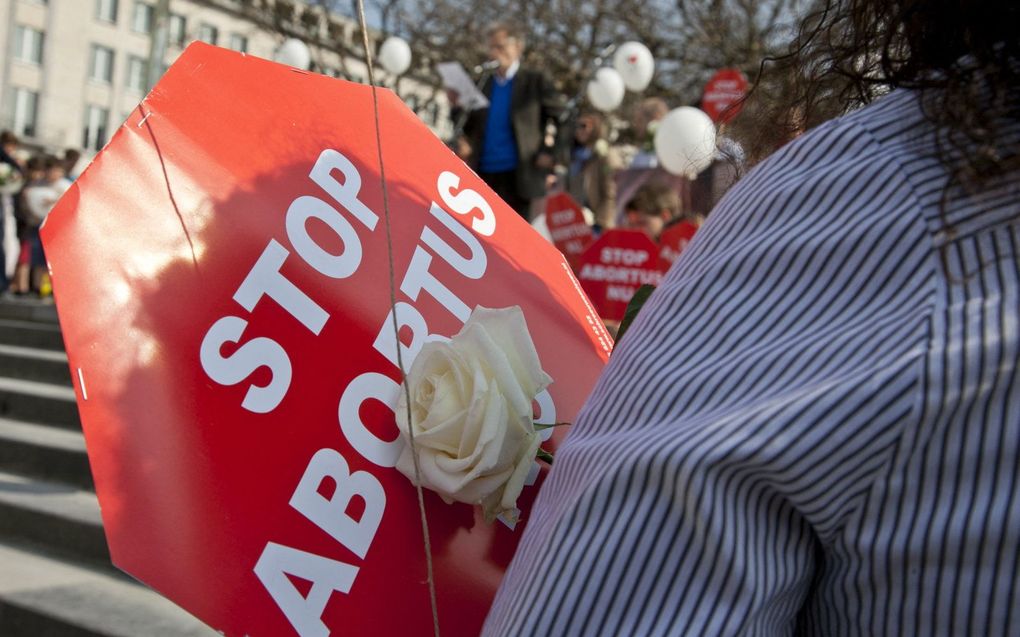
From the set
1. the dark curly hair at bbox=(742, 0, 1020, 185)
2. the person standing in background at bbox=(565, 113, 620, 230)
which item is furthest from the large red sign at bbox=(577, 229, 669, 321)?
the dark curly hair at bbox=(742, 0, 1020, 185)

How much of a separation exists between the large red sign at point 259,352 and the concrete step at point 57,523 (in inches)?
103

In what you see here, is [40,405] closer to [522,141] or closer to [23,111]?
[522,141]

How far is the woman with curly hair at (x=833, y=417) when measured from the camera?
501 millimetres

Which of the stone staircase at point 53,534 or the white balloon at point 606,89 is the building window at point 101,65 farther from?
the stone staircase at point 53,534

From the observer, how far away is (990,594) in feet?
1.66

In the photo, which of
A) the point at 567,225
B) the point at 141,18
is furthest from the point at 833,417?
the point at 141,18

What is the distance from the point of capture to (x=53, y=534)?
343 cm

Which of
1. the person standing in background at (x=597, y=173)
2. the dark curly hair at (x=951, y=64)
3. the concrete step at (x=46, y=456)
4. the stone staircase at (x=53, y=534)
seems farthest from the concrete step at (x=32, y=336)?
the dark curly hair at (x=951, y=64)

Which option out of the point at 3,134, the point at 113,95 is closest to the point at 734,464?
the point at 3,134

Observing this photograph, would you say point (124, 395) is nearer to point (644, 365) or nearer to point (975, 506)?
point (644, 365)

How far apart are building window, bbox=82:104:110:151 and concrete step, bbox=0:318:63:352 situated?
3487cm

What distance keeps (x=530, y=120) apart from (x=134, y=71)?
127 feet

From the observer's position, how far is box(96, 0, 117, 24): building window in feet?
126

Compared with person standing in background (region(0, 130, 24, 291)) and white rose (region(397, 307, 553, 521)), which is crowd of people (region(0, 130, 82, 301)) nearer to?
person standing in background (region(0, 130, 24, 291))
